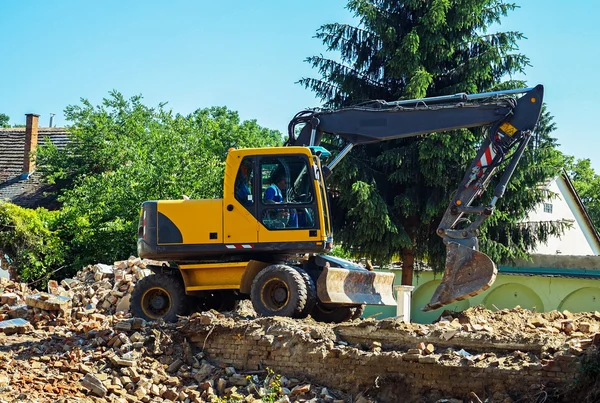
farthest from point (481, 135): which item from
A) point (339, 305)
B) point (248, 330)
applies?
point (248, 330)

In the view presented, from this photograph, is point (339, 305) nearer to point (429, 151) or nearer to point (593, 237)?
point (429, 151)

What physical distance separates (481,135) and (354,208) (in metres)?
3.62

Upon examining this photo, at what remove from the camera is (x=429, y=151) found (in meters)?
19.3

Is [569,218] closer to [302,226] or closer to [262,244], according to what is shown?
[302,226]

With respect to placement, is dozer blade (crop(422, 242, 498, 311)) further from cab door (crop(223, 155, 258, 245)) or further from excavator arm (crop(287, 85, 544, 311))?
cab door (crop(223, 155, 258, 245))

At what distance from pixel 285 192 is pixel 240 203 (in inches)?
29.2

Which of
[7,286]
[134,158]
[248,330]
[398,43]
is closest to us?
[248,330]

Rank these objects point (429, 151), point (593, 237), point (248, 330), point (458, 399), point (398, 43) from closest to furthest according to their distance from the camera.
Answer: point (458, 399) < point (248, 330) < point (429, 151) < point (398, 43) < point (593, 237)

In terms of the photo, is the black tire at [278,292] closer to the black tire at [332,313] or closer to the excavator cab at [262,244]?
the excavator cab at [262,244]

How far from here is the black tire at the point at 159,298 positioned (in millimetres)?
13570

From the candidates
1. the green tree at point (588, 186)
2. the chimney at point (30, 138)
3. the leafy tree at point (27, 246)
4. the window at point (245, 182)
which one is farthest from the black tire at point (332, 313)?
the green tree at point (588, 186)

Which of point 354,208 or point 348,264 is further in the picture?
point 354,208

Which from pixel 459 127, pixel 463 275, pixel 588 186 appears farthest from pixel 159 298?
pixel 588 186

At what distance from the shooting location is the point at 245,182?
12875 mm
